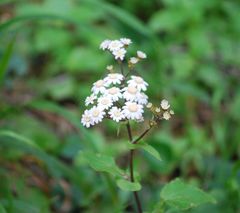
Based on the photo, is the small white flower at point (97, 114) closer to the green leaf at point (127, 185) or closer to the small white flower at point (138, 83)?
the small white flower at point (138, 83)

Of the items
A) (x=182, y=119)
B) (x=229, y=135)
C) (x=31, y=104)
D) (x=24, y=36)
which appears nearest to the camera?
(x=31, y=104)

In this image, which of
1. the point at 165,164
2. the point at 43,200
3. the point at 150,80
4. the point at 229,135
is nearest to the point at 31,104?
the point at 43,200

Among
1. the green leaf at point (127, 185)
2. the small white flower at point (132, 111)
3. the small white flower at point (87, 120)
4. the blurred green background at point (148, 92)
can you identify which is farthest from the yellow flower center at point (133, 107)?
the blurred green background at point (148, 92)

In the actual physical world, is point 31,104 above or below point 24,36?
below

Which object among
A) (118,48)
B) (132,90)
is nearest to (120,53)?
(118,48)

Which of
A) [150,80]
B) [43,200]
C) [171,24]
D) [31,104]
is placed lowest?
[43,200]

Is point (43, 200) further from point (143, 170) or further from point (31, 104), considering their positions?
point (143, 170)

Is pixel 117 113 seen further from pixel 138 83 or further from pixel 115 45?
pixel 115 45
